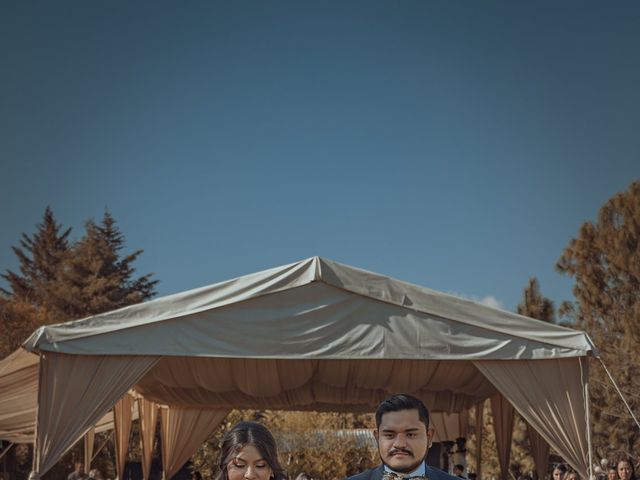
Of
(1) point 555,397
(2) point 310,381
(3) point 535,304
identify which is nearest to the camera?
(1) point 555,397

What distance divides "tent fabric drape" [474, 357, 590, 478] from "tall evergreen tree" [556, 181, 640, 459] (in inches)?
402

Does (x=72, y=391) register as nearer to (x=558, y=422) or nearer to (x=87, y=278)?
(x=558, y=422)

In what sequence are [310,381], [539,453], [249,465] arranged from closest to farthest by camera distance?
[249,465] < [539,453] < [310,381]

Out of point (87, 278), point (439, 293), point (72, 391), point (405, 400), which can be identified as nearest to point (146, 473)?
point (72, 391)

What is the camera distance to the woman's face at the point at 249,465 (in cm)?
252

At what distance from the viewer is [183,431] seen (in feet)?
61.3

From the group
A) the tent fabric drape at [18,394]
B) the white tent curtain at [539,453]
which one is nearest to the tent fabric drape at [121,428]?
the tent fabric drape at [18,394]

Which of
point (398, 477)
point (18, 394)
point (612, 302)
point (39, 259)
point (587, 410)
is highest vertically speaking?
point (39, 259)

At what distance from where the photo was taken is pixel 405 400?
252 centimetres

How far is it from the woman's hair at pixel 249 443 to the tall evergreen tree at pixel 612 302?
2006 cm

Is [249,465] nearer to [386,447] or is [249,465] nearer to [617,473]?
[386,447]

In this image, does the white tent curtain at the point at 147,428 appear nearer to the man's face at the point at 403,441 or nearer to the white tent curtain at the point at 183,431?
the white tent curtain at the point at 183,431

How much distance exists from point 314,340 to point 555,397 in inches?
130

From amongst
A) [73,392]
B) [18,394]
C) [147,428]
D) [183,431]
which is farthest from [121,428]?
[73,392]
